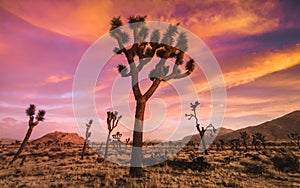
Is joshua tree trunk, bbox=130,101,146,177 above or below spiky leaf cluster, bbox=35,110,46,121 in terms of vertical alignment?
below

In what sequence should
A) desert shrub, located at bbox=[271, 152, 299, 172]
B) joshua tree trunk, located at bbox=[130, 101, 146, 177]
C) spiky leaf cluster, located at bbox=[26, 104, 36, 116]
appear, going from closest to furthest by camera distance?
joshua tree trunk, located at bbox=[130, 101, 146, 177] → desert shrub, located at bbox=[271, 152, 299, 172] → spiky leaf cluster, located at bbox=[26, 104, 36, 116]

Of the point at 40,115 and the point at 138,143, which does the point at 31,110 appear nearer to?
the point at 40,115

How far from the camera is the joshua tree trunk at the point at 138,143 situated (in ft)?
35.9

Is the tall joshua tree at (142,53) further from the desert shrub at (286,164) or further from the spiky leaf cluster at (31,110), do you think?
the spiky leaf cluster at (31,110)

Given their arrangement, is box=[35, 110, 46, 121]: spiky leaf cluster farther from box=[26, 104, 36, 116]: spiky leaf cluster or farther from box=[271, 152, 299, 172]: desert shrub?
box=[271, 152, 299, 172]: desert shrub

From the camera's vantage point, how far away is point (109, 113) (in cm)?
2908

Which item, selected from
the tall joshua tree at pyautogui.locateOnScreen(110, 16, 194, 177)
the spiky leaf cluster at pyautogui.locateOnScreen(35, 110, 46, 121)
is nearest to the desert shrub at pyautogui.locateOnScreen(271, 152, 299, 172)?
the tall joshua tree at pyautogui.locateOnScreen(110, 16, 194, 177)

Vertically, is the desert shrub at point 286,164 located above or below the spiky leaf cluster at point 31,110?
below

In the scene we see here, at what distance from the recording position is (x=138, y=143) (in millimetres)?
11469

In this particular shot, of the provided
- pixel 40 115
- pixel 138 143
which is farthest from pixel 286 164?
pixel 40 115

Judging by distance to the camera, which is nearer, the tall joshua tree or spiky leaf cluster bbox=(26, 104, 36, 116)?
the tall joshua tree

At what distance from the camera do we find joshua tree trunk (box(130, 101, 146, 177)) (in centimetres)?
1094

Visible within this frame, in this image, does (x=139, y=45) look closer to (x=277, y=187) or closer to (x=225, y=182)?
(x=225, y=182)

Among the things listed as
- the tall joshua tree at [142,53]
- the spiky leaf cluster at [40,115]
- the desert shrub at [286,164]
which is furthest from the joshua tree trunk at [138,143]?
the spiky leaf cluster at [40,115]
